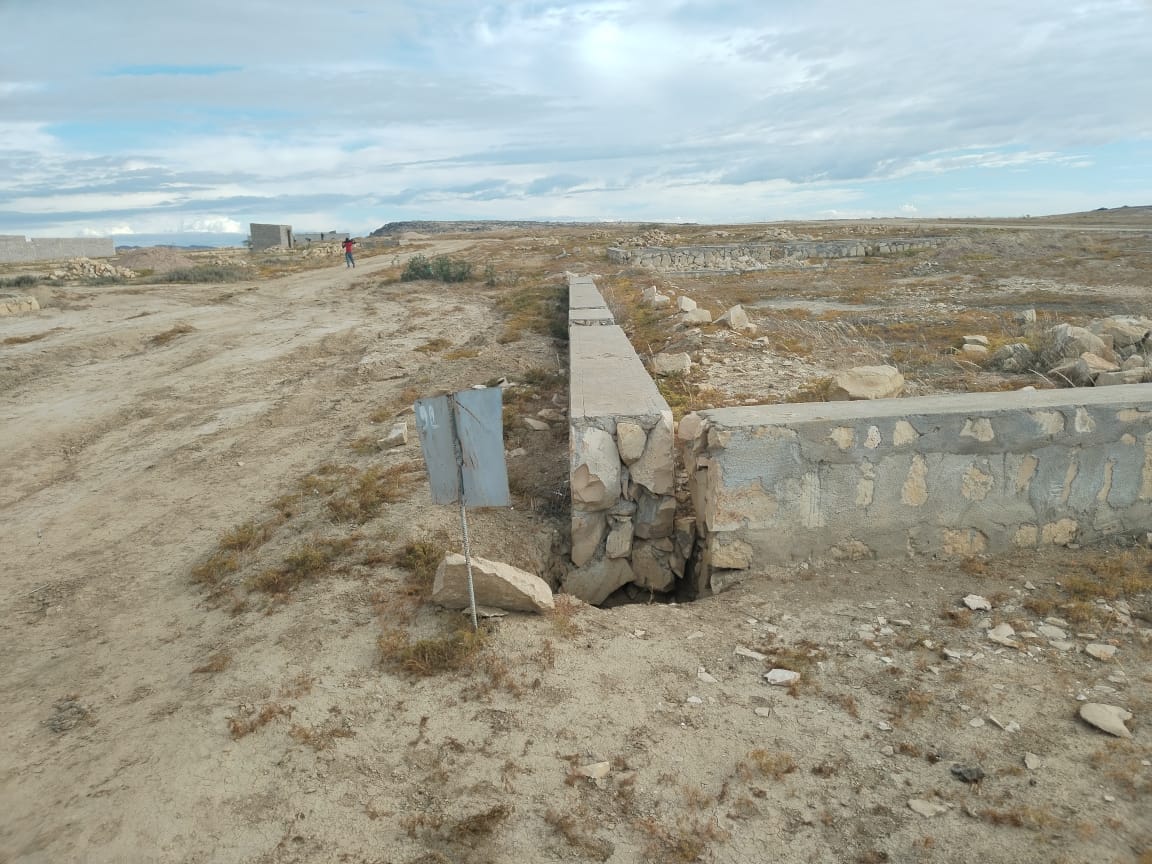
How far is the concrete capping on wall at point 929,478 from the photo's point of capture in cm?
450

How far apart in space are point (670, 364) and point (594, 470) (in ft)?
14.3

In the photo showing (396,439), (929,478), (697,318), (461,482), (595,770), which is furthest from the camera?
(697,318)

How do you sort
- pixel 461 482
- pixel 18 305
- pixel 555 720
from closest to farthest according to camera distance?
pixel 555 720, pixel 461 482, pixel 18 305

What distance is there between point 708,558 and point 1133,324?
7.94m

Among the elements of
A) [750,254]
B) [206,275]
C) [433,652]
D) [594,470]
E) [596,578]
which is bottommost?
[596,578]

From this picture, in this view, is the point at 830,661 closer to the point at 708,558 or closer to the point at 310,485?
the point at 708,558

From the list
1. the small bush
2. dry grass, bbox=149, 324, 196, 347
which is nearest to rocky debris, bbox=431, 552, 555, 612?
dry grass, bbox=149, 324, 196, 347

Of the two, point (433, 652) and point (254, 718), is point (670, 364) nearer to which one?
point (433, 652)

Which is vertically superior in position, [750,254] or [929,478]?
[750,254]

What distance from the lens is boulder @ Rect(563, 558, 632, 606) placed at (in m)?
5.38

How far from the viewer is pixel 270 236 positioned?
55188 millimetres

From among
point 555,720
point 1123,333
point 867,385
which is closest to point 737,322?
point 1123,333

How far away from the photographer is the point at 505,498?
4020mm

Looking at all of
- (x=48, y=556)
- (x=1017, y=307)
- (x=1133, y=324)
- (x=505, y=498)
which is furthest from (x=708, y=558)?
(x=1017, y=307)
